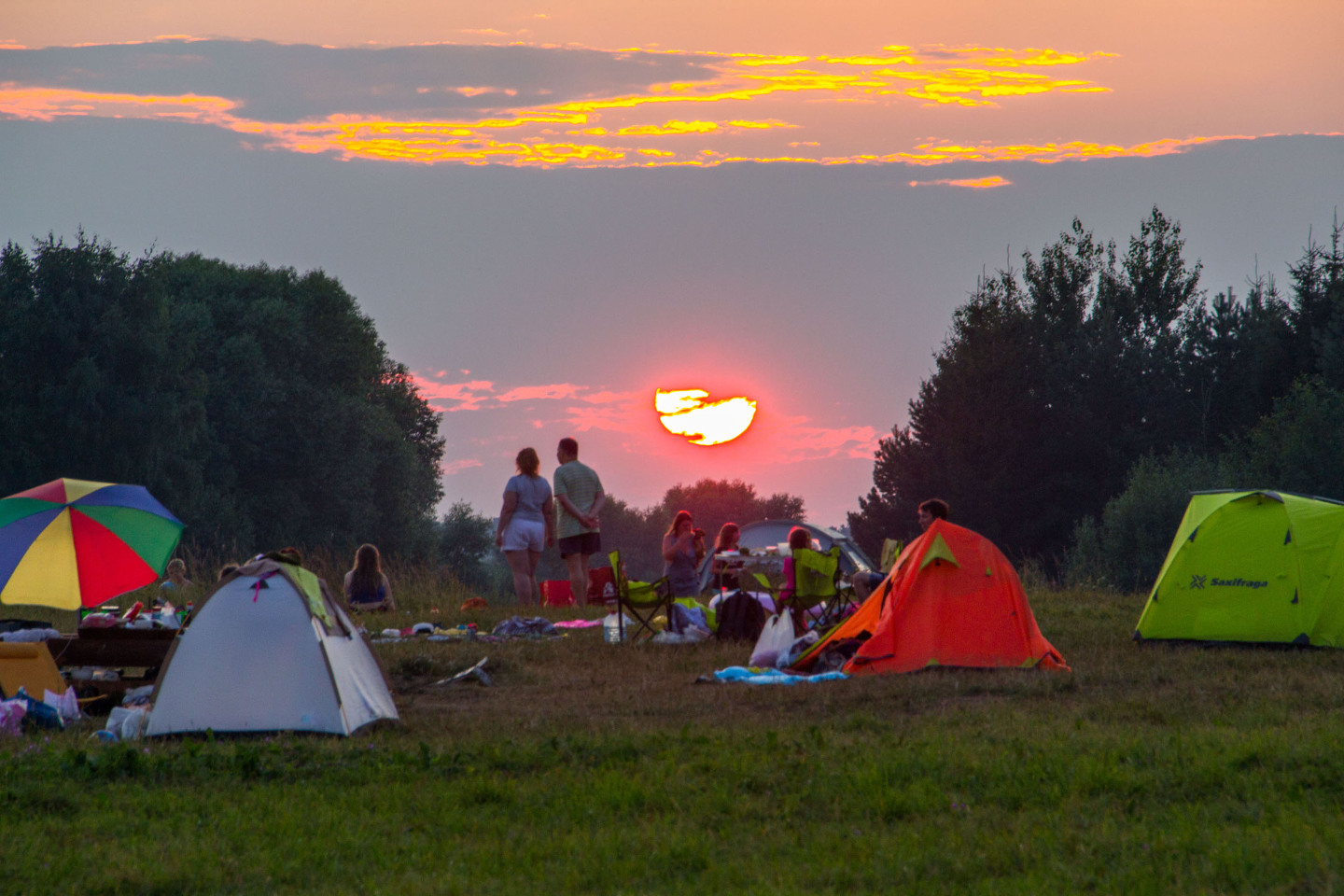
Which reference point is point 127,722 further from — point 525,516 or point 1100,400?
point 1100,400

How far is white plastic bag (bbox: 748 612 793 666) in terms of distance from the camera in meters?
10.2

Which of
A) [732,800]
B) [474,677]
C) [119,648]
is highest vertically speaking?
[119,648]

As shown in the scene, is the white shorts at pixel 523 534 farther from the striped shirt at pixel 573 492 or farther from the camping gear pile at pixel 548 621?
the camping gear pile at pixel 548 621

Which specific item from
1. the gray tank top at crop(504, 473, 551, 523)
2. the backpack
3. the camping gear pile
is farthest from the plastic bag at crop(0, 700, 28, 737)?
the gray tank top at crop(504, 473, 551, 523)

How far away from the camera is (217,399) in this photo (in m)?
38.8

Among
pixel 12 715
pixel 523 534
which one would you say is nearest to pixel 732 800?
pixel 12 715

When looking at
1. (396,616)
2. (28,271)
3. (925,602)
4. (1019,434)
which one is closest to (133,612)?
(396,616)

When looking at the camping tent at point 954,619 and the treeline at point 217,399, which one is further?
the treeline at point 217,399

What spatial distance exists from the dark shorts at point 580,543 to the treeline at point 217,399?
68.2 ft

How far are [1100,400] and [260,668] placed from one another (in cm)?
3797

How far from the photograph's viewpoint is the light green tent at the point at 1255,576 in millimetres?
10711

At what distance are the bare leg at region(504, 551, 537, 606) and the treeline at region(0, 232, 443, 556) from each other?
1971cm

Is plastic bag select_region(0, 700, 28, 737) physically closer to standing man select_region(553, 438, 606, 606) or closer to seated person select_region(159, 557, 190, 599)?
standing man select_region(553, 438, 606, 606)

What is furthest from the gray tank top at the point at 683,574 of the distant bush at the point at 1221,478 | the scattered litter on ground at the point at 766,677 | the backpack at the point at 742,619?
the distant bush at the point at 1221,478
